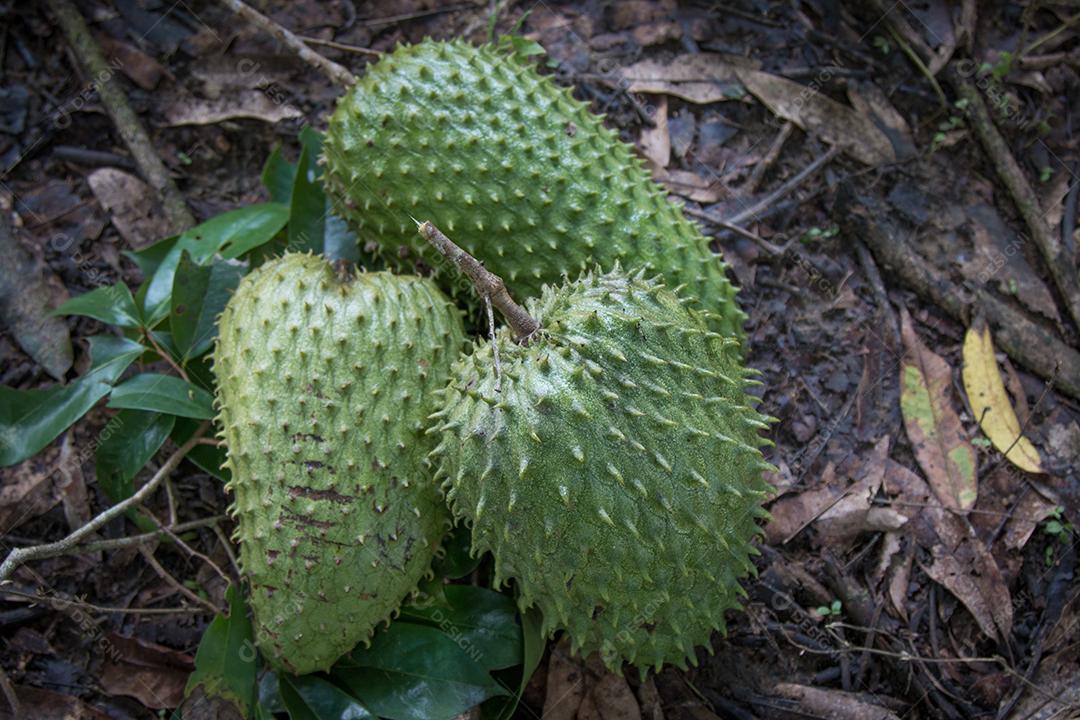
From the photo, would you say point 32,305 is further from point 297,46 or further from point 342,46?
point 342,46

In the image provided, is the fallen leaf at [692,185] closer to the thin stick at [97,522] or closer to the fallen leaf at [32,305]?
the thin stick at [97,522]

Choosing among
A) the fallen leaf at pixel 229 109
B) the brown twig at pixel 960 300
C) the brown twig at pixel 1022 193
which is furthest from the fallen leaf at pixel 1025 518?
the fallen leaf at pixel 229 109

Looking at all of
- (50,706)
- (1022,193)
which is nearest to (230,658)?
(50,706)

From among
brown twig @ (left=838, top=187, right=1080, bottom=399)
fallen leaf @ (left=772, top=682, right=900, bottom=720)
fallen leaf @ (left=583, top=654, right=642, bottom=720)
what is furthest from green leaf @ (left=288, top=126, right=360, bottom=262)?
fallen leaf @ (left=772, top=682, right=900, bottom=720)

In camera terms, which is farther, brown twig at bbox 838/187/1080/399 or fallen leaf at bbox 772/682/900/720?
brown twig at bbox 838/187/1080/399

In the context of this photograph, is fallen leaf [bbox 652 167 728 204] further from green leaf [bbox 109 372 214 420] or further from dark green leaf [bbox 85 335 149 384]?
dark green leaf [bbox 85 335 149 384]

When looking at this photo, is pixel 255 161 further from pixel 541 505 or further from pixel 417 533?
pixel 541 505
